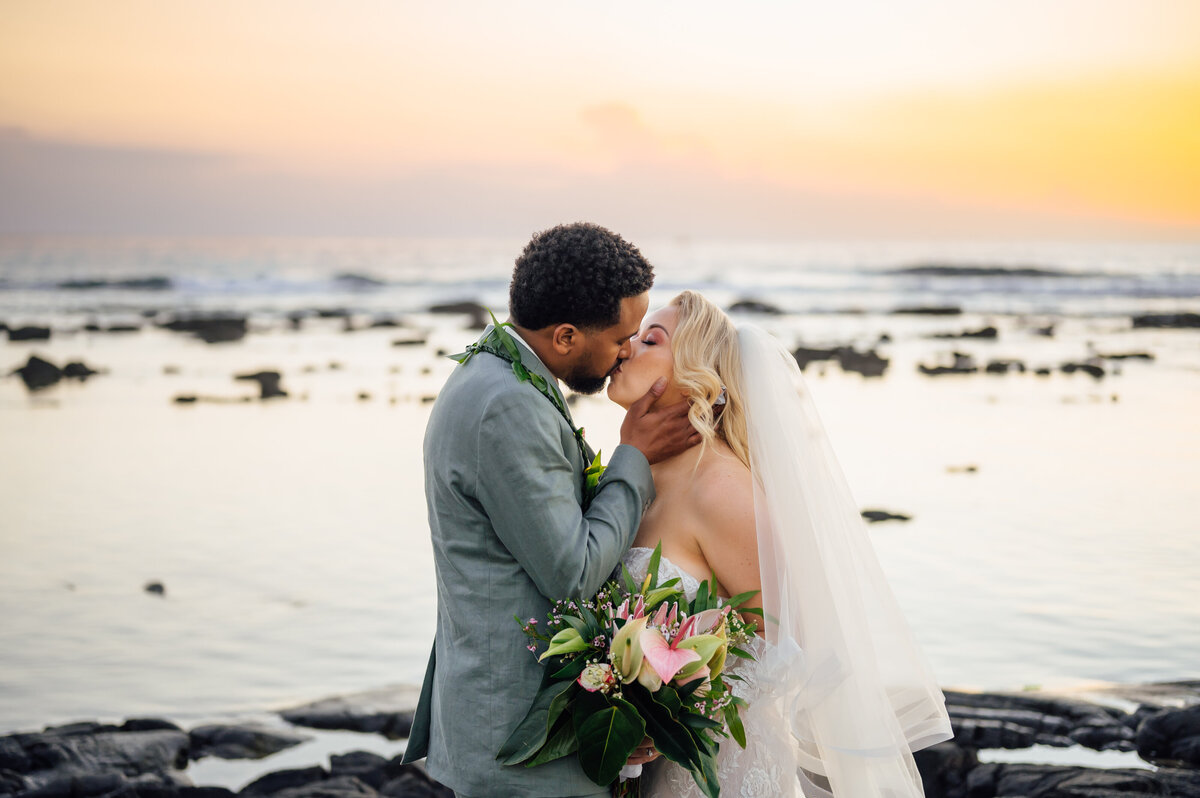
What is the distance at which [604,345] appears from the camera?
3.16 metres

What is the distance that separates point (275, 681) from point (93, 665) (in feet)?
4.36

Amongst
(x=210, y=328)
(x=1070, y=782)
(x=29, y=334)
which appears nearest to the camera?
(x=1070, y=782)

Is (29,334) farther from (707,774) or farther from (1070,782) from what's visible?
(707,774)

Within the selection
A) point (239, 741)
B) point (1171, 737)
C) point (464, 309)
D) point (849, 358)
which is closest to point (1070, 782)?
point (1171, 737)

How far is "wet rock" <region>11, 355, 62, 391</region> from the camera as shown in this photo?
19.0m

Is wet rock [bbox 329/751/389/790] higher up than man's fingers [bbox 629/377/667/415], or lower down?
lower down

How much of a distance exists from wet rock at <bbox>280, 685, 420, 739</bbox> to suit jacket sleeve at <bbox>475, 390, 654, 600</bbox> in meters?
3.88

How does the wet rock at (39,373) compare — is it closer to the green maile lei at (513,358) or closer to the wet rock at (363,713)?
the wet rock at (363,713)

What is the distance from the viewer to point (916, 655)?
381 cm

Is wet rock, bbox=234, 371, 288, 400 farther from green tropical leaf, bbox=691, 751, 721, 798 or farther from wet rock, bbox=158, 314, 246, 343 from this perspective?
green tropical leaf, bbox=691, 751, 721, 798

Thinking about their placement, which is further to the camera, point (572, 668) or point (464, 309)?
point (464, 309)

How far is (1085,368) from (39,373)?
20399 mm

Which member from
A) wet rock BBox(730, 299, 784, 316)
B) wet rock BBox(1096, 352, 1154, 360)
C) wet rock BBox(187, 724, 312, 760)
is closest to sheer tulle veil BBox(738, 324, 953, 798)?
wet rock BBox(187, 724, 312, 760)

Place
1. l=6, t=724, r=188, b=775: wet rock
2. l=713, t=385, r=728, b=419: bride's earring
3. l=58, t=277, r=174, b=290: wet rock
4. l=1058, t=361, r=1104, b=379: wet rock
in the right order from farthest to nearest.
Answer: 1. l=58, t=277, r=174, b=290: wet rock
2. l=1058, t=361, r=1104, b=379: wet rock
3. l=6, t=724, r=188, b=775: wet rock
4. l=713, t=385, r=728, b=419: bride's earring
